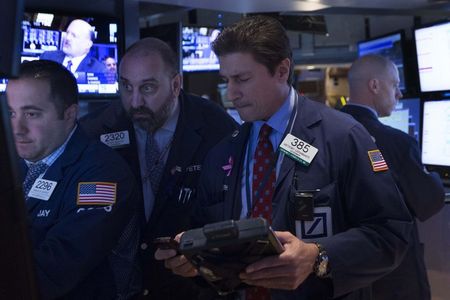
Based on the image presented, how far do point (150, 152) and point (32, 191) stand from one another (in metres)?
0.86

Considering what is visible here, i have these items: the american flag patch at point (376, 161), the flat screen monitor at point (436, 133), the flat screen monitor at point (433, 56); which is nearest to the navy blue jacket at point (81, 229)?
the american flag patch at point (376, 161)

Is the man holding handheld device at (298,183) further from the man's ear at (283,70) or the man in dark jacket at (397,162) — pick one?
the man in dark jacket at (397,162)

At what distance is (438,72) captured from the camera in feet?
13.4

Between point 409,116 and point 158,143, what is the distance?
2.33 m

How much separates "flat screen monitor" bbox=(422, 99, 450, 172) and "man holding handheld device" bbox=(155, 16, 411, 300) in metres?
2.23

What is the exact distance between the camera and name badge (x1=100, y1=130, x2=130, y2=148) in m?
2.71

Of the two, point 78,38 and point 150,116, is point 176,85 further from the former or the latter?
point 78,38

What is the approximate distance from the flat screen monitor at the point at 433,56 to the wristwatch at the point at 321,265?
2.73 m

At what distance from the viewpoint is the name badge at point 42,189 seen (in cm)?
188

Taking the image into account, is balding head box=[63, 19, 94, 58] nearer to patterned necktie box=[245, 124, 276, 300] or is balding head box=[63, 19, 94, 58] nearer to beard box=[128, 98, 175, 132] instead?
beard box=[128, 98, 175, 132]

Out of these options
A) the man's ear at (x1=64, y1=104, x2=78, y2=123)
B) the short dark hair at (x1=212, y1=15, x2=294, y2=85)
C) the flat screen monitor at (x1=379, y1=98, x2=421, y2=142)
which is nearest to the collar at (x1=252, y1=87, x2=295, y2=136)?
the short dark hair at (x1=212, y1=15, x2=294, y2=85)

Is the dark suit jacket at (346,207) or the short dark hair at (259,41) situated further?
the short dark hair at (259,41)

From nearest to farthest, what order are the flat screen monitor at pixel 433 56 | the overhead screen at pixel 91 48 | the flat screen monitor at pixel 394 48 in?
the overhead screen at pixel 91 48 → the flat screen monitor at pixel 433 56 → the flat screen monitor at pixel 394 48

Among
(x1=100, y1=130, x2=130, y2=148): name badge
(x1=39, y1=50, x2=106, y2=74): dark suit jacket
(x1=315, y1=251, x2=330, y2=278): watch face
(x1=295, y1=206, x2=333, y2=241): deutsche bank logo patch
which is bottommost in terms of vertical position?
(x1=315, y1=251, x2=330, y2=278): watch face
